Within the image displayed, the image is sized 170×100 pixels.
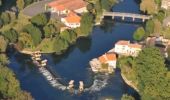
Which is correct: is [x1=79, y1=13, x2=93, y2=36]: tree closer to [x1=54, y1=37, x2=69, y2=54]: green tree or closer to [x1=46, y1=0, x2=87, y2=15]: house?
[x1=46, y1=0, x2=87, y2=15]: house

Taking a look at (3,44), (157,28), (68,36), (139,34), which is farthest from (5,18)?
(157,28)

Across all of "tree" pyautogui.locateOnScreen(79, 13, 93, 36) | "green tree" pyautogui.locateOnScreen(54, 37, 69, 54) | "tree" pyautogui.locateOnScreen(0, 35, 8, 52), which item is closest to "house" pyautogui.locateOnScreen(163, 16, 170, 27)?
"tree" pyautogui.locateOnScreen(79, 13, 93, 36)

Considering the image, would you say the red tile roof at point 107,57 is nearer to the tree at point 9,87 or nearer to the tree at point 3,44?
the tree at point 3,44

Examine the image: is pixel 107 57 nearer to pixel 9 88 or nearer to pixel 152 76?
pixel 152 76

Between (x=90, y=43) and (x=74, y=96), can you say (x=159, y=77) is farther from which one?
(x=90, y=43)

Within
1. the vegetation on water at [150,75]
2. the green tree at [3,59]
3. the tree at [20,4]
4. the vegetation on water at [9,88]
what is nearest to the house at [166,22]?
the vegetation on water at [150,75]

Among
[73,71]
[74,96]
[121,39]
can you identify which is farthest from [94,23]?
[74,96]
